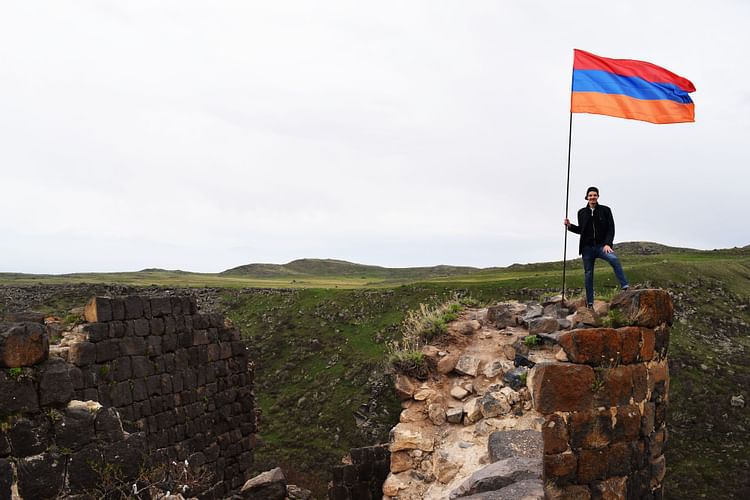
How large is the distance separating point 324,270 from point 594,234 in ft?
281

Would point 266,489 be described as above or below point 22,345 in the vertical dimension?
below

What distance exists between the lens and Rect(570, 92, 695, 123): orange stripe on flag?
31.2ft

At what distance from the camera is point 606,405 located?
716 cm

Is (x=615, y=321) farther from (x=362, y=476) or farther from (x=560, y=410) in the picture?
(x=362, y=476)

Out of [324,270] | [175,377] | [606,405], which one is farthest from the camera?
[324,270]

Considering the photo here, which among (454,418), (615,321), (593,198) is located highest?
(593,198)

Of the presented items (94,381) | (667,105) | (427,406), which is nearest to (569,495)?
(427,406)

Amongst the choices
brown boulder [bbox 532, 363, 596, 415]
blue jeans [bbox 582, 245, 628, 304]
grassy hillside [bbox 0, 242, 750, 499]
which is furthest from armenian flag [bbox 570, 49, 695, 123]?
grassy hillside [bbox 0, 242, 750, 499]

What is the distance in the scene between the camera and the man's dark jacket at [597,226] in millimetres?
8797

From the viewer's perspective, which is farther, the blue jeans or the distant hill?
the distant hill

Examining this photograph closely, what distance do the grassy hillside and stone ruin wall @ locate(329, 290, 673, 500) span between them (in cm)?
737

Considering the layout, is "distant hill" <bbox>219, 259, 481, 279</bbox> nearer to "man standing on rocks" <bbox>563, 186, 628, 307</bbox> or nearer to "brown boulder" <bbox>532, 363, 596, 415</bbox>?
"man standing on rocks" <bbox>563, 186, 628, 307</bbox>

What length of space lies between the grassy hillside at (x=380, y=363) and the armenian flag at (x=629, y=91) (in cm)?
616

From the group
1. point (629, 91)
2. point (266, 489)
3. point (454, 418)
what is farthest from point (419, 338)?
point (629, 91)
